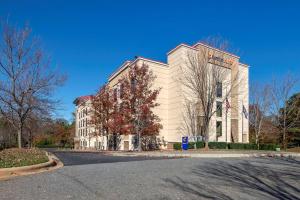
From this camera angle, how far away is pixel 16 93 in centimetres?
2267

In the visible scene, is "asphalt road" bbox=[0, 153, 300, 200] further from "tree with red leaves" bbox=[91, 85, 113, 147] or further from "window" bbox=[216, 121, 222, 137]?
"window" bbox=[216, 121, 222, 137]

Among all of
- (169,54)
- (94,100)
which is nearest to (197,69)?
(169,54)

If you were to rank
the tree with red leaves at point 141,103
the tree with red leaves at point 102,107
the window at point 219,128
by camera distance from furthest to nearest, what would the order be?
1. the window at point 219,128
2. the tree with red leaves at point 102,107
3. the tree with red leaves at point 141,103

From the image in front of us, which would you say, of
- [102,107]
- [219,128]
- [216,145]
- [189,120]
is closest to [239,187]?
[216,145]

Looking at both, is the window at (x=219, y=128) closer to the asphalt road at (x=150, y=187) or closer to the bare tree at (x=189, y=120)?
the bare tree at (x=189, y=120)

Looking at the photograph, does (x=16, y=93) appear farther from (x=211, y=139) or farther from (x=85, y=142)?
(x=85, y=142)

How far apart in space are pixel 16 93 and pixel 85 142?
170 ft

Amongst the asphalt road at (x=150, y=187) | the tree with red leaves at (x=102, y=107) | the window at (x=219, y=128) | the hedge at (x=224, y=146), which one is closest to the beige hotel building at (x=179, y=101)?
the window at (x=219, y=128)

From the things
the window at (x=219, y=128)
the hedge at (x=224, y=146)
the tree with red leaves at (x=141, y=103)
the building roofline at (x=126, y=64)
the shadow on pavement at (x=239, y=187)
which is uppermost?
the building roofline at (x=126, y=64)

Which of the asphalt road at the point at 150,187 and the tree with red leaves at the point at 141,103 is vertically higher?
the tree with red leaves at the point at 141,103

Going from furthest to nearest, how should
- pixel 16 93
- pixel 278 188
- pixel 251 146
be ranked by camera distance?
pixel 251 146 < pixel 16 93 < pixel 278 188

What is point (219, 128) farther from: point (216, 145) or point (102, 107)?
point (102, 107)

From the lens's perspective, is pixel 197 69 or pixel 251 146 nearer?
pixel 197 69

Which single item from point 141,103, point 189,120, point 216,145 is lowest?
point 216,145
